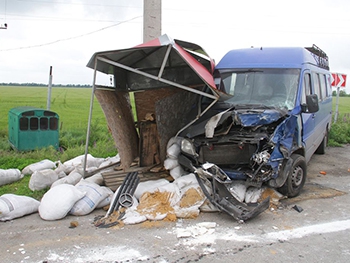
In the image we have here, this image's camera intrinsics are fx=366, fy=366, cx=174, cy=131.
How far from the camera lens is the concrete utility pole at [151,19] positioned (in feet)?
Answer: 29.9

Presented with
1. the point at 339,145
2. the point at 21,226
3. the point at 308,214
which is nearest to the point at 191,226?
the point at 308,214

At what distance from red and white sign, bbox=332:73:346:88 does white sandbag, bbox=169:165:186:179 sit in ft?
33.6

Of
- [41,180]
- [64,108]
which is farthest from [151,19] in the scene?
[64,108]

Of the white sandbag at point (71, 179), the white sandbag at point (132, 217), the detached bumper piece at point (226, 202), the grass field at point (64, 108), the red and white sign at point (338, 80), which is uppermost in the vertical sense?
the red and white sign at point (338, 80)

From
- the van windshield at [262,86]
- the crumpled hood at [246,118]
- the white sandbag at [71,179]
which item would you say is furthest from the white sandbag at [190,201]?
the white sandbag at [71,179]

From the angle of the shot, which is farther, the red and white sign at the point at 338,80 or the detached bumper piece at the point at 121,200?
the red and white sign at the point at 338,80

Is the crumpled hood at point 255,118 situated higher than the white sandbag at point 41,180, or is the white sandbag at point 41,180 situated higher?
the crumpled hood at point 255,118

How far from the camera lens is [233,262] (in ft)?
12.9

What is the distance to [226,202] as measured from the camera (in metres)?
5.32

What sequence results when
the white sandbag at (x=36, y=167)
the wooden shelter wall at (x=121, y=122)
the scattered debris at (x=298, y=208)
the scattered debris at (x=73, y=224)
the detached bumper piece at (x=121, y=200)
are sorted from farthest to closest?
the white sandbag at (x=36, y=167) → the wooden shelter wall at (x=121, y=122) → the scattered debris at (x=298, y=208) → the detached bumper piece at (x=121, y=200) → the scattered debris at (x=73, y=224)

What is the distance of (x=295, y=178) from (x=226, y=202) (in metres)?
1.47

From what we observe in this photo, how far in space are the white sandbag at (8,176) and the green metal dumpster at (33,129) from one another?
2.62 meters

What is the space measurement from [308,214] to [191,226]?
6.06 feet

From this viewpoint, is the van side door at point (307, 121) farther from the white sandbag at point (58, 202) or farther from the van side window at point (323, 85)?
the white sandbag at point (58, 202)
